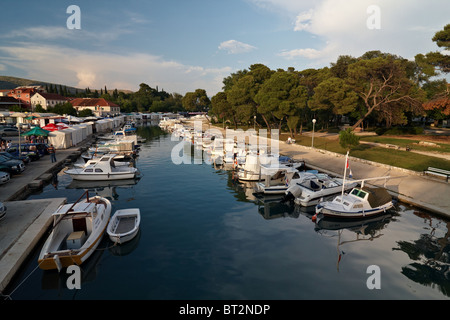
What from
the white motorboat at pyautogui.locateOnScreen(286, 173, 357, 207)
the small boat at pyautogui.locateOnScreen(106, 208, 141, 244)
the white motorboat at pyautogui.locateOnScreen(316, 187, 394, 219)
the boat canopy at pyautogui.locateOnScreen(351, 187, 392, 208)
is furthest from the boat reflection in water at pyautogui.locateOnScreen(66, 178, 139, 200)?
the boat canopy at pyautogui.locateOnScreen(351, 187, 392, 208)

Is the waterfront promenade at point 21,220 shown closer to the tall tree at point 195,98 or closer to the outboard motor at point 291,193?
the outboard motor at point 291,193

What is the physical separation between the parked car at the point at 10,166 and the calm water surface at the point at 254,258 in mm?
10063

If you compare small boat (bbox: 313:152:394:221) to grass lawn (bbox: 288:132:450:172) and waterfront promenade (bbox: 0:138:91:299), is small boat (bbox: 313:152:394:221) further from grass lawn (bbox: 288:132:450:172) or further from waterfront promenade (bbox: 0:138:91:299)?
waterfront promenade (bbox: 0:138:91:299)

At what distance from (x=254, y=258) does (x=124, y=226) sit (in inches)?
359

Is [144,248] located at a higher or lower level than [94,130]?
lower

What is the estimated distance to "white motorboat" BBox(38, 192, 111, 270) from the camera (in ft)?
41.6

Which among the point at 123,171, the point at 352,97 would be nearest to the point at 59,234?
the point at 123,171

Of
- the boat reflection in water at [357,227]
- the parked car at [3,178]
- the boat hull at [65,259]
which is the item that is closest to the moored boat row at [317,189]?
the boat reflection in water at [357,227]

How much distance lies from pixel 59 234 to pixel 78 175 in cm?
1625

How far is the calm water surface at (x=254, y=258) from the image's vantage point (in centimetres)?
1184
